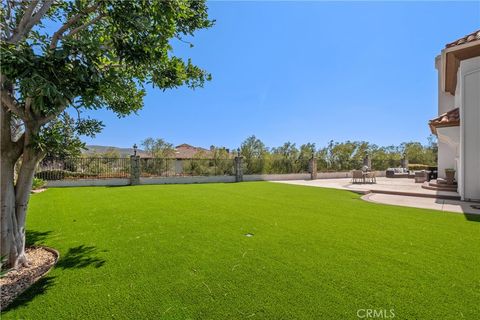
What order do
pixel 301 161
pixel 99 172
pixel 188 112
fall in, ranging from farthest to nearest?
1. pixel 188 112
2. pixel 301 161
3. pixel 99 172

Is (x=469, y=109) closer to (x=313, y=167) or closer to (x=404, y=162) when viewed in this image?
(x=313, y=167)

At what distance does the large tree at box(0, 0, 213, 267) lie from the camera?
2.27 metres

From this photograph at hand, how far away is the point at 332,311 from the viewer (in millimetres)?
2410

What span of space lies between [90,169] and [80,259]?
1457 centimetres

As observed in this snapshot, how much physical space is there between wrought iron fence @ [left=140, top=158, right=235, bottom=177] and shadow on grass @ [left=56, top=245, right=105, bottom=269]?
44.5ft

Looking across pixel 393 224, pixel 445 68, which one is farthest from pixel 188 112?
pixel 393 224

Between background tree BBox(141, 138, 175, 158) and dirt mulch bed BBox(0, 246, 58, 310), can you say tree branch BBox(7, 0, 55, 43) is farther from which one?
background tree BBox(141, 138, 175, 158)

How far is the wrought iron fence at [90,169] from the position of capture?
15.0 m

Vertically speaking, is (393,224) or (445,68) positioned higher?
(445,68)

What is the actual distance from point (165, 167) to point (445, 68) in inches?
657

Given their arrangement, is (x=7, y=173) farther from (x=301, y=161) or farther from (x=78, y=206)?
(x=301, y=161)

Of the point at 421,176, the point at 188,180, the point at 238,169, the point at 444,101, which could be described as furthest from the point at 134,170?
the point at 444,101

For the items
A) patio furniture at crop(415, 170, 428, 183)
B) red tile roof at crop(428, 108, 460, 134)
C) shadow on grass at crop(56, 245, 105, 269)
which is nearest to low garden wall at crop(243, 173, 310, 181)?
patio furniture at crop(415, 170, 428, 183)

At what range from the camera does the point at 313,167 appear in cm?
2255
